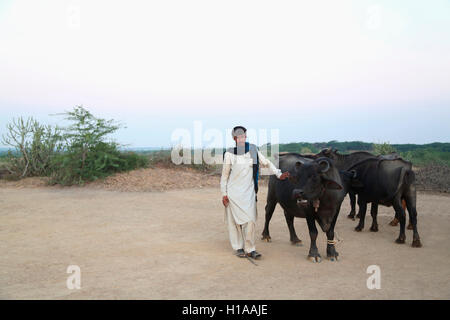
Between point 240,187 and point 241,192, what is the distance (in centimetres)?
8

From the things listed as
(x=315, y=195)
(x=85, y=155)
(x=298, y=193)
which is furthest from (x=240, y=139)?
(x=85, y=155)

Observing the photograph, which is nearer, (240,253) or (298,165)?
(298,165)

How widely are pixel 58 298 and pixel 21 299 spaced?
1.30ft

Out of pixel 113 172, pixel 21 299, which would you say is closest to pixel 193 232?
pixel 21 299

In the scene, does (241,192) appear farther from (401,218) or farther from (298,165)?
(401,218)

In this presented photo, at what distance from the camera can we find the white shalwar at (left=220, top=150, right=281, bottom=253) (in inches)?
223

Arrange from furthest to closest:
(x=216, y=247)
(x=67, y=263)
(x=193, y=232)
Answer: (x=193, y=232) → (x=216, y=247) → (x=67, y=263)

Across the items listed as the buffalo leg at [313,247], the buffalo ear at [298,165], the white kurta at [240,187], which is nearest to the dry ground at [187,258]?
the buffalo leg at [313,247]

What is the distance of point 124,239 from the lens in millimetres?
6715

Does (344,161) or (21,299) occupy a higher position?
(344,161)

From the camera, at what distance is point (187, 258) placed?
18.1 feet

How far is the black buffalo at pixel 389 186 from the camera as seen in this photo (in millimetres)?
6547

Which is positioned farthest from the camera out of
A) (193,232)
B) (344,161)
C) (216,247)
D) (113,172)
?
(113,172)

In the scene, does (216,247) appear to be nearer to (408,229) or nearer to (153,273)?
(153,273)
